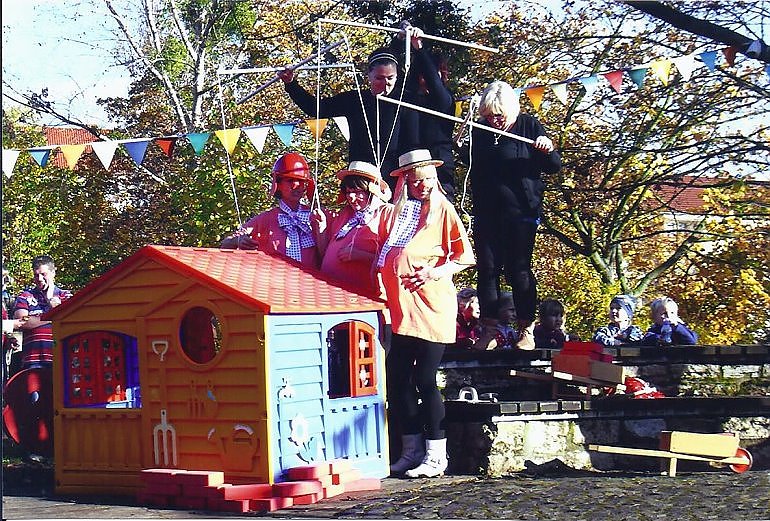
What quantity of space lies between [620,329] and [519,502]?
3992 millimetres

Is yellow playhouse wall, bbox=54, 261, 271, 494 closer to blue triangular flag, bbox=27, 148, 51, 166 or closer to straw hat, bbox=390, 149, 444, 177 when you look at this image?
straw hat, bbox=390, 149, 444, 177

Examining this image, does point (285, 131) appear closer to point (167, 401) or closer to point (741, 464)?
A: point (167, 401)

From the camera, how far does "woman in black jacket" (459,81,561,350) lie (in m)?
9.62

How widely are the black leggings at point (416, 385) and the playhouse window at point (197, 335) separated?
1.15 m

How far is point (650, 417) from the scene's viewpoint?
28.0 ft

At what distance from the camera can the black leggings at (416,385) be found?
7.75 metres

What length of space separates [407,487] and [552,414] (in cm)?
127

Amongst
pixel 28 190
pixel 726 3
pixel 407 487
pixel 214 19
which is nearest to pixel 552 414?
pixel 407 487

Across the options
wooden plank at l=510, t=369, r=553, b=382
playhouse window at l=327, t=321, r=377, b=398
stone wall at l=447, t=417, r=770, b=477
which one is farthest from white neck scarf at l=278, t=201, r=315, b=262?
wooden plank at l=510, t=369, r=553, b=382

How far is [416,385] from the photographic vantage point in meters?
7.97

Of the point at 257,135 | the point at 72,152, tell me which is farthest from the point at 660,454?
the point at 72,152

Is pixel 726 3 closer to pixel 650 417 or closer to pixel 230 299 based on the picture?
pixel 650 417

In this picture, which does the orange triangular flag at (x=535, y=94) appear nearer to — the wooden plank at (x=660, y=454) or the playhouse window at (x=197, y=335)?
the wooden plank at (x=660, y=454)

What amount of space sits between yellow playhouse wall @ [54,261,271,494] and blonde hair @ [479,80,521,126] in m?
3.12
